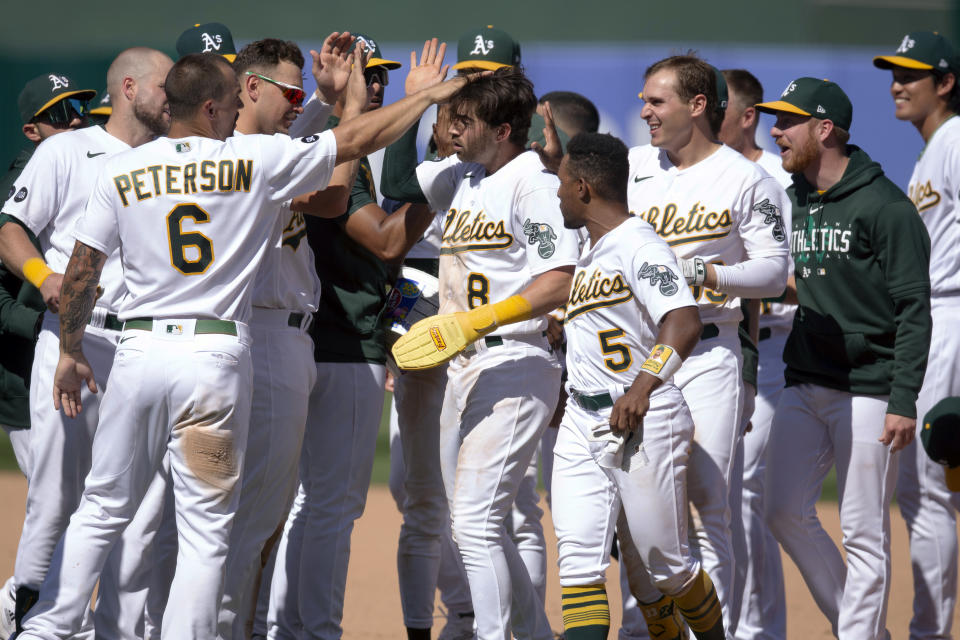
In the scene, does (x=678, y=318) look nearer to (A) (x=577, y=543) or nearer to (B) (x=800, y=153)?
(A) (x=577, y=543)

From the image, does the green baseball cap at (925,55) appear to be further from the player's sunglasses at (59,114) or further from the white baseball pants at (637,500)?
the player's sunglasses at (59,114)

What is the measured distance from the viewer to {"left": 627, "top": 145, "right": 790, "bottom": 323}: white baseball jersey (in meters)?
4.39

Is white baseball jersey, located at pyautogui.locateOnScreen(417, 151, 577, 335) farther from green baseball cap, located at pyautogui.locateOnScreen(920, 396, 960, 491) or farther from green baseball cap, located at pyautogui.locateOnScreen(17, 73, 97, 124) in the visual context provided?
green baseball cap, located at pyautogui.locateOnScreen(17, 73, 97, 124)

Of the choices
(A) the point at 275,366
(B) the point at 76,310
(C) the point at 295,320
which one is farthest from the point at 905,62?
(B) the point at 76,310

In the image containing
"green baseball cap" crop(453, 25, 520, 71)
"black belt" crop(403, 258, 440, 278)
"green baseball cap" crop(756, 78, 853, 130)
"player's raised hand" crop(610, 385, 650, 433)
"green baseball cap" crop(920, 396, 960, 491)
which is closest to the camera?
"green baseball cap" crop(920, 396, 960, 491)

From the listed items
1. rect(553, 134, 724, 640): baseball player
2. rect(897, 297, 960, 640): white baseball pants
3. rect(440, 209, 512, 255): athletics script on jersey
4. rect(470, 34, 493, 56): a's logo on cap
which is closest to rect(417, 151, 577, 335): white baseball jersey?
rect(440, 209, 512, 255): athletics script on jersey

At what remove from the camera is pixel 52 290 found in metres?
4.33

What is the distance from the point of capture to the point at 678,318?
12.1ft

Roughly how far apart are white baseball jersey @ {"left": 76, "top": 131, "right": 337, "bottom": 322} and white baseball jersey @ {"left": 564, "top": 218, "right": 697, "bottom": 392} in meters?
1.03

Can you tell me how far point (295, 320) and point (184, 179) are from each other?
78 centimetres

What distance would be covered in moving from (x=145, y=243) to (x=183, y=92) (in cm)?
54

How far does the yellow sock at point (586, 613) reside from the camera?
12.4 feet

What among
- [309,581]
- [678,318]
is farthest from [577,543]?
[309,581]

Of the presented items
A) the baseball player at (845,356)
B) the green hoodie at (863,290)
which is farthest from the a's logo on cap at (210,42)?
the green hoodie at (863,290)
